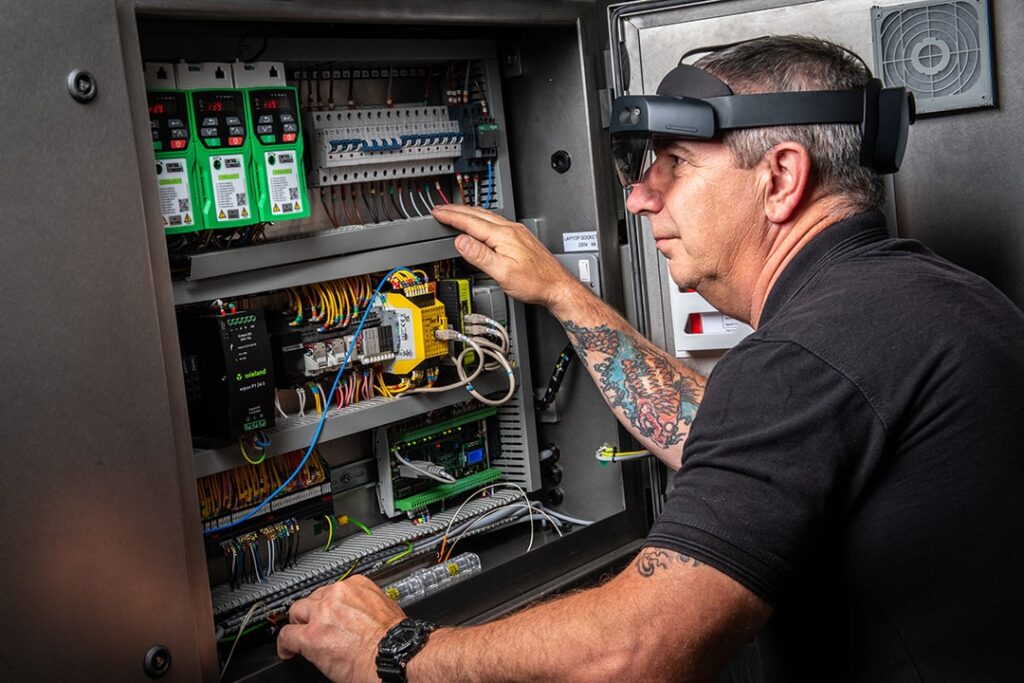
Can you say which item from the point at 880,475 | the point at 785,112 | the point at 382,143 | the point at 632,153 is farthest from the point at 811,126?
the point at 382,143

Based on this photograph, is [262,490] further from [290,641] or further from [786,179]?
[786,179]

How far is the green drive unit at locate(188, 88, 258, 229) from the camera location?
5.51 ft

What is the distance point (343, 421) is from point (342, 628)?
405 millimetres

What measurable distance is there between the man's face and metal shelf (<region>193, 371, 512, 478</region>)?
24.0 inches

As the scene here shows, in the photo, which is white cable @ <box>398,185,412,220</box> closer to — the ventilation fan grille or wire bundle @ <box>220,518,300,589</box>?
wire bundle @ <box>220,518,300,589</box>

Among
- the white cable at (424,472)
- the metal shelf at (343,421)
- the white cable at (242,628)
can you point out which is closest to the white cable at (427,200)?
the metal shelf at (343,421)

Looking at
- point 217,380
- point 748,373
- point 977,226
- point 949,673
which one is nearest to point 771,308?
point 748,373

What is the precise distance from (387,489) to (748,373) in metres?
1.07

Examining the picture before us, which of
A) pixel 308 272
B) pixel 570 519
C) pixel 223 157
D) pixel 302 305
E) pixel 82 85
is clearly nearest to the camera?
pixel 82 85

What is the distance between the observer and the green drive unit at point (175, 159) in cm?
162

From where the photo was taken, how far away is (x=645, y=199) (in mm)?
1721

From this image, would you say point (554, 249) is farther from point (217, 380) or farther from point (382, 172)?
point (217, 380)

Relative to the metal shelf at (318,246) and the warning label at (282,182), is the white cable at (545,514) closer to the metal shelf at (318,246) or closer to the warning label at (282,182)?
the metal shelf at (318,246)

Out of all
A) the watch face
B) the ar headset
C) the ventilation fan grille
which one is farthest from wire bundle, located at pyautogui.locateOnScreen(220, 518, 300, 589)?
the ventilation fan grille
